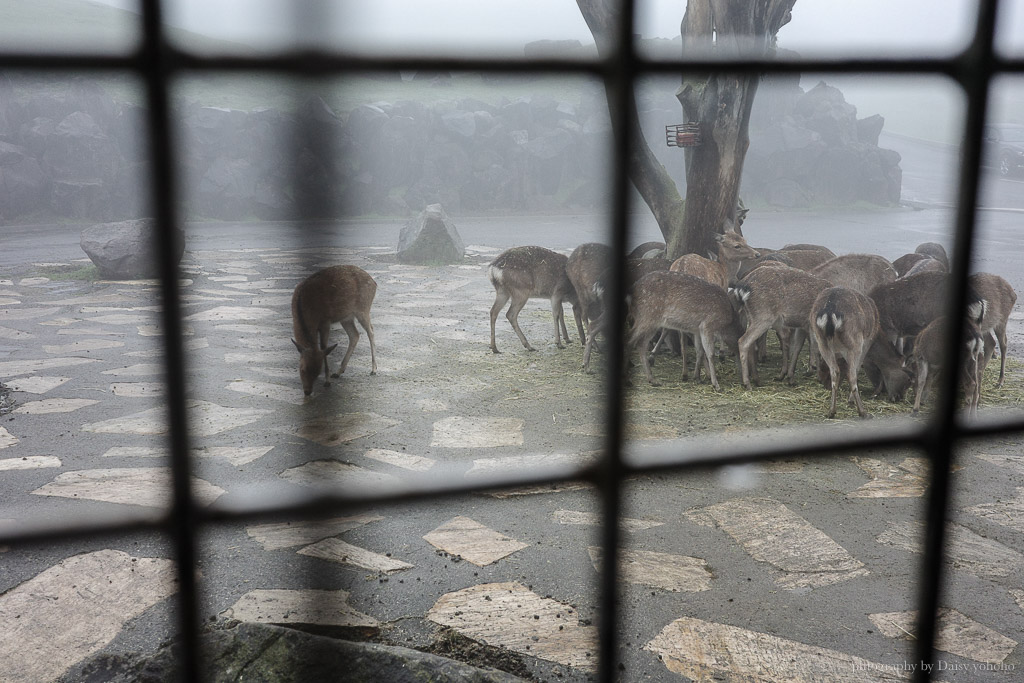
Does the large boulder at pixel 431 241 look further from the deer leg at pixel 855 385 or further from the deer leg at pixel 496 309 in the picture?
the deer leg at pixel 855 385

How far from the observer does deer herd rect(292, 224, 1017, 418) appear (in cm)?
384

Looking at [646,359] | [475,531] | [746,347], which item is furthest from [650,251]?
[475,531]

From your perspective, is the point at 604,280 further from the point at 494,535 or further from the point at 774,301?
the point at 494,535

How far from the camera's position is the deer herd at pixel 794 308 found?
3834 millimetres

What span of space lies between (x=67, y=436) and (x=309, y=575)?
6.23ft

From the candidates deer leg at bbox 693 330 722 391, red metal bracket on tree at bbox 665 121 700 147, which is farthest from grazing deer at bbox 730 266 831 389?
red metal bracket on tree at bbox 665 121 700 147

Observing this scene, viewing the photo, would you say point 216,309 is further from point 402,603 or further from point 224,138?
point 224,138

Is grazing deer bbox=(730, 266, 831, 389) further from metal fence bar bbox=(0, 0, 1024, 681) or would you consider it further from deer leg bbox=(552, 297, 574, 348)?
metal fence bar bbox=(0, 0, 1024, 681)

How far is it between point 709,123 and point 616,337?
4.66m

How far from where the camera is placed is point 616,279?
600 millimetres

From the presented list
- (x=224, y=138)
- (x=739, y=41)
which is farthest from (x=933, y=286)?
(x=224, y=138)

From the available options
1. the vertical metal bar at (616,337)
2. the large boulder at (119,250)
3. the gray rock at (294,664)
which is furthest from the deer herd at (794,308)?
the large boulder at (119,250)

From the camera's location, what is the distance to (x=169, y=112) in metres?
0.49

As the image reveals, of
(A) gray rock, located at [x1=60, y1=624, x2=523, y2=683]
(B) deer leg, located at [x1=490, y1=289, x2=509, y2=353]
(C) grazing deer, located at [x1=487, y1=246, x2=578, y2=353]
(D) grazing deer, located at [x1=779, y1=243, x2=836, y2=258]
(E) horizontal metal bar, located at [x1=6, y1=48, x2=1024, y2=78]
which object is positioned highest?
(E) horizontal metal bar, located at [x1=6, y1=48, x2=1024, y2=78]
